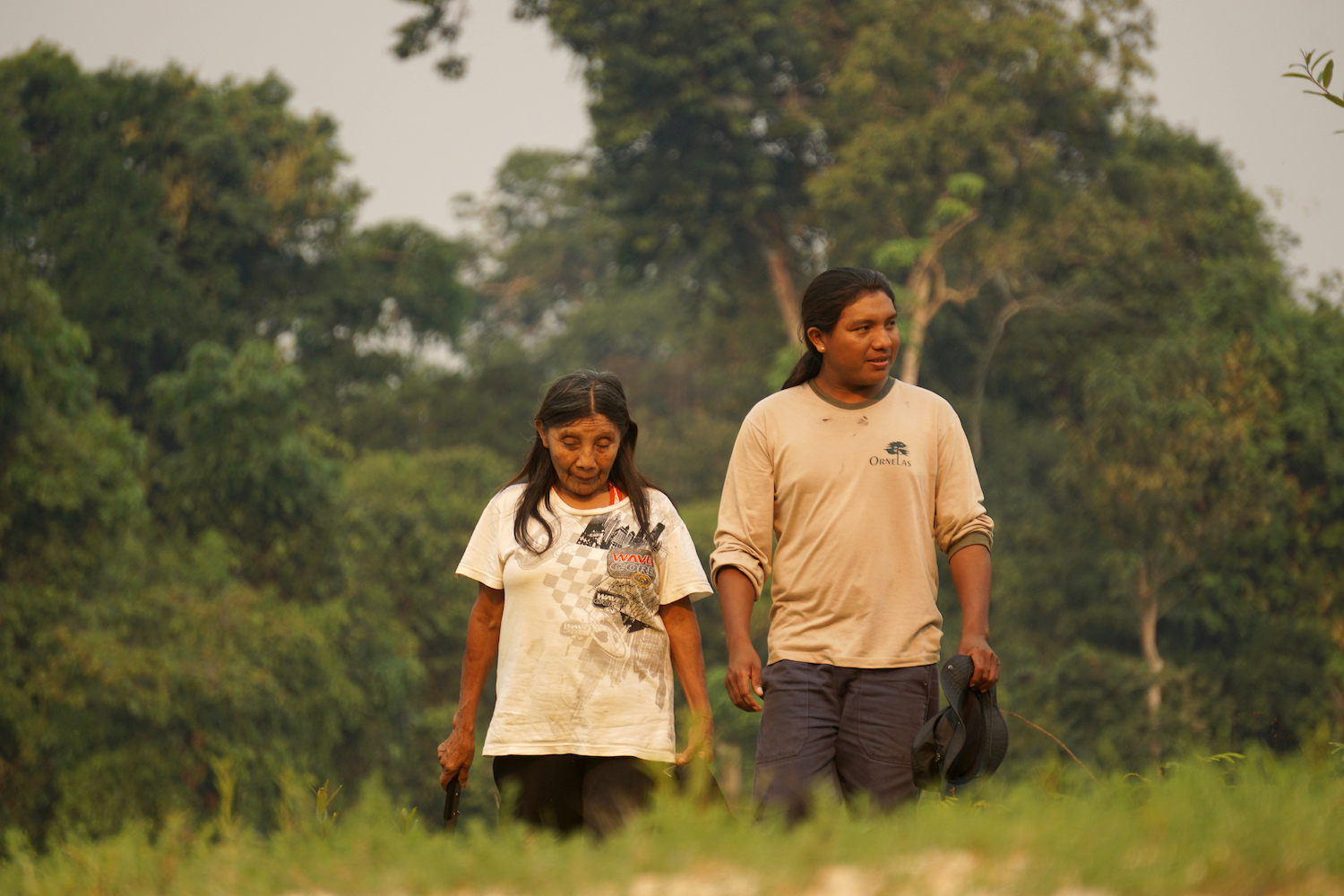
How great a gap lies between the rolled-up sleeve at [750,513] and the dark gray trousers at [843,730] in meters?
0.28

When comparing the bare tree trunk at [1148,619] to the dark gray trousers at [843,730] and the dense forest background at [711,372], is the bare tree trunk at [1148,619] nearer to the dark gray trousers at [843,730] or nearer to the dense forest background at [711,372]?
the dense forest background at [711,372]

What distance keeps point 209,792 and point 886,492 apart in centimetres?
1925

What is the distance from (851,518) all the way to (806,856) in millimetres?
1375

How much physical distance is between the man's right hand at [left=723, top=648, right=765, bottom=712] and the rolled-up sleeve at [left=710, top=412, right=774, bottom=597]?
20 centimetres

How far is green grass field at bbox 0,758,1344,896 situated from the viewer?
94.1 inches

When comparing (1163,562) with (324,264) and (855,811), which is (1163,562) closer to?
(324,264)

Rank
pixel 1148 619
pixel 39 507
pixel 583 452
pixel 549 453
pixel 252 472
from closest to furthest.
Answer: pixel 583 452
pixel 549 453
pixel 39 507
pixel 252 472
pixel 1148 619

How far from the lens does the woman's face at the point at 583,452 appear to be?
3814mm

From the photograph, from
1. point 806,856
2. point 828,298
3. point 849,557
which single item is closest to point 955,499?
point 849,557

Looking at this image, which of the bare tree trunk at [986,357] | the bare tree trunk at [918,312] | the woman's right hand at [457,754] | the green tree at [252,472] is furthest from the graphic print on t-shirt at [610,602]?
the bare tree trunk at [986,357]

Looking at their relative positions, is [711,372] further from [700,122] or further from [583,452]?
[583,452]

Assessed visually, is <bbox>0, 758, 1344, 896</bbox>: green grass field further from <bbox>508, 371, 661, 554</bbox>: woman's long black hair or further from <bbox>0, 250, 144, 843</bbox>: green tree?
<bbox>0, 250, 144, 843</bbox>: green tree

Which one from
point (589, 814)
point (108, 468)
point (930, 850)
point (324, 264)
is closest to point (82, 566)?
point (108, 468)

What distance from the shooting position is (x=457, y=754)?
3738 millimetres
